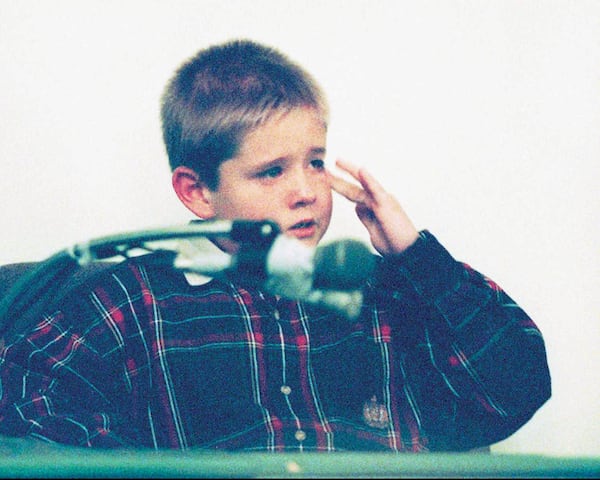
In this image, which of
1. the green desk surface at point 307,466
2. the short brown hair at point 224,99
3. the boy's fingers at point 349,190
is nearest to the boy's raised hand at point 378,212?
the boy's fingers at point 349,190

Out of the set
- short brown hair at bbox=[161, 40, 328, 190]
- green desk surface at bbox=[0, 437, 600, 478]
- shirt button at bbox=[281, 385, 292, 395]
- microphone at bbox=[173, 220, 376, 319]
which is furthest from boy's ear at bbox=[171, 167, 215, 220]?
green desk surface at bbox=[0, 437, 600, 478]

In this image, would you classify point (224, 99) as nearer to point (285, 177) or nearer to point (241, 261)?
point (285, 177)

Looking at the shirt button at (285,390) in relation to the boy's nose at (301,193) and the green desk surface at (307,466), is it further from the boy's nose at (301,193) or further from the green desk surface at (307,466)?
the green desk surface at (307,466)

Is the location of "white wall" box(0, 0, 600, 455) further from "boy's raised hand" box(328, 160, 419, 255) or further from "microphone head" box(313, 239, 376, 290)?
"microphone head" box(313, 239, 376, 290)

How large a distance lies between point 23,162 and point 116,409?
432 mm

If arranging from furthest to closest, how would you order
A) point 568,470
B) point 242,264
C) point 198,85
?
1. point 198,85
2. point 242,264
3. point 568,470

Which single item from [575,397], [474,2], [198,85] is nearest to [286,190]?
[198,85]

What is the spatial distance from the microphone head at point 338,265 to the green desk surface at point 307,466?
5.8 inches

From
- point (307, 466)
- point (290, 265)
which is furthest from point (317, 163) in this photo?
point (307, 466)

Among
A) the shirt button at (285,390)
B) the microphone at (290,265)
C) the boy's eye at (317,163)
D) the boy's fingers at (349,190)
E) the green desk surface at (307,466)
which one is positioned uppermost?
the boy's eye at (317,163)

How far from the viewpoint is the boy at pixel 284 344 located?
0.69m

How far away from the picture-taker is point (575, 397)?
0.98m

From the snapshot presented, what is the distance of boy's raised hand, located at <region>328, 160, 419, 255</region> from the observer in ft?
2.43

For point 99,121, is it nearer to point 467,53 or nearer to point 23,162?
point 23,162
